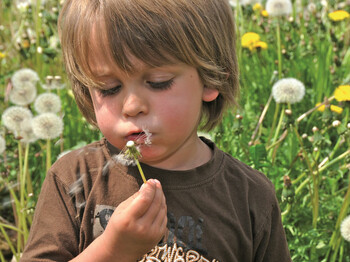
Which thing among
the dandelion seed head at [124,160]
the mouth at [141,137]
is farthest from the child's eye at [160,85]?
the dandelion seed head at [124,160]

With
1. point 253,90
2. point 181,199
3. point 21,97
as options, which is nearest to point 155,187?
point 181,199

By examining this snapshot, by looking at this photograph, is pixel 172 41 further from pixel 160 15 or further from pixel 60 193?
pixel 60 193

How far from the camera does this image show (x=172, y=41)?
4.99ft

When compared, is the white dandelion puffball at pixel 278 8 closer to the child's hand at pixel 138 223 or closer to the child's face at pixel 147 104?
the child's face at pixel 147 104

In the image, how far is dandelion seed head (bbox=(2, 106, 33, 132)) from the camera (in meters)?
2.45

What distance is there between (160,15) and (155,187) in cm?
43

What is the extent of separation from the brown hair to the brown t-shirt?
0.73 ft

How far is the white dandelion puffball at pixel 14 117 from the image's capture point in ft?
8.05

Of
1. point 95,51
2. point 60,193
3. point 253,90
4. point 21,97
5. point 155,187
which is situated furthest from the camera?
point 253,90

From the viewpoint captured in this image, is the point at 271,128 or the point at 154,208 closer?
the point at 154,208

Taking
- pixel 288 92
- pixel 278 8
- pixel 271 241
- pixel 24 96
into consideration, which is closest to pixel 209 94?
pixel 271 241

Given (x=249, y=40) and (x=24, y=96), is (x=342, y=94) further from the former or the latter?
(x=24, y=96)

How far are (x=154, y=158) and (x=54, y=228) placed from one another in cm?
30

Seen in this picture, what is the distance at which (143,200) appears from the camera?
1304 millimetres
